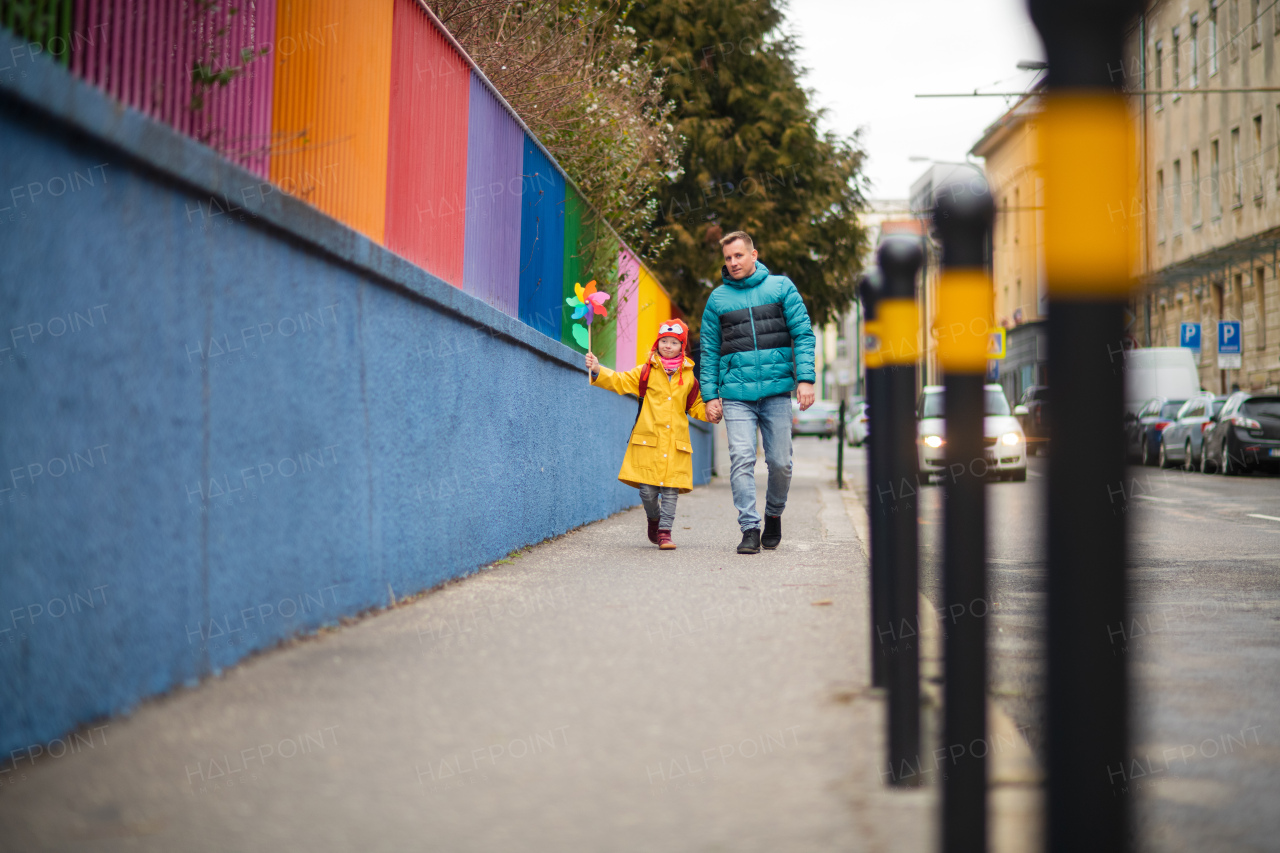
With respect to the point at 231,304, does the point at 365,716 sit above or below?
below

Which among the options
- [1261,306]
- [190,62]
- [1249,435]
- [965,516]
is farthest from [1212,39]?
[965,516]

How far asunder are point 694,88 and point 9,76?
74.2ft

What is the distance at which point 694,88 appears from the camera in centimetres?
2436

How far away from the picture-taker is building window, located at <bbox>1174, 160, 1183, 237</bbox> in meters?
43.3

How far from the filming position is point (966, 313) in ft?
7.70

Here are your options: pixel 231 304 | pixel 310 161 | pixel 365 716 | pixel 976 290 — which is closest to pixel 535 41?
pixel 310 161

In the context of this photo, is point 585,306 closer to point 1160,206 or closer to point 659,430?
point 659,430

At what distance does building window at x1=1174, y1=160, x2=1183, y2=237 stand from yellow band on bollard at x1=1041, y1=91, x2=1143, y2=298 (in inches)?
1805

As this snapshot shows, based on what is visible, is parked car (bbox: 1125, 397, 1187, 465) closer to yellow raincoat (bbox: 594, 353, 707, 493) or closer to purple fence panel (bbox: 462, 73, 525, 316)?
yellow raincoat (bbox: 594, 353, 707, 493)

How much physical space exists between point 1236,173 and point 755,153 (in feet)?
71.2

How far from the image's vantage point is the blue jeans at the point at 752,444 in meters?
7.87

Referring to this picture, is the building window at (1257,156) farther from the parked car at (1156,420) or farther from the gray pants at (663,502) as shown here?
the gray pants at (663,502)

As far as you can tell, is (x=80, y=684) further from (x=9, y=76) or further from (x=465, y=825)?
(x=9, y=76)

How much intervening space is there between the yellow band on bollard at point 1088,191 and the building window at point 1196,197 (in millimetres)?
44240
